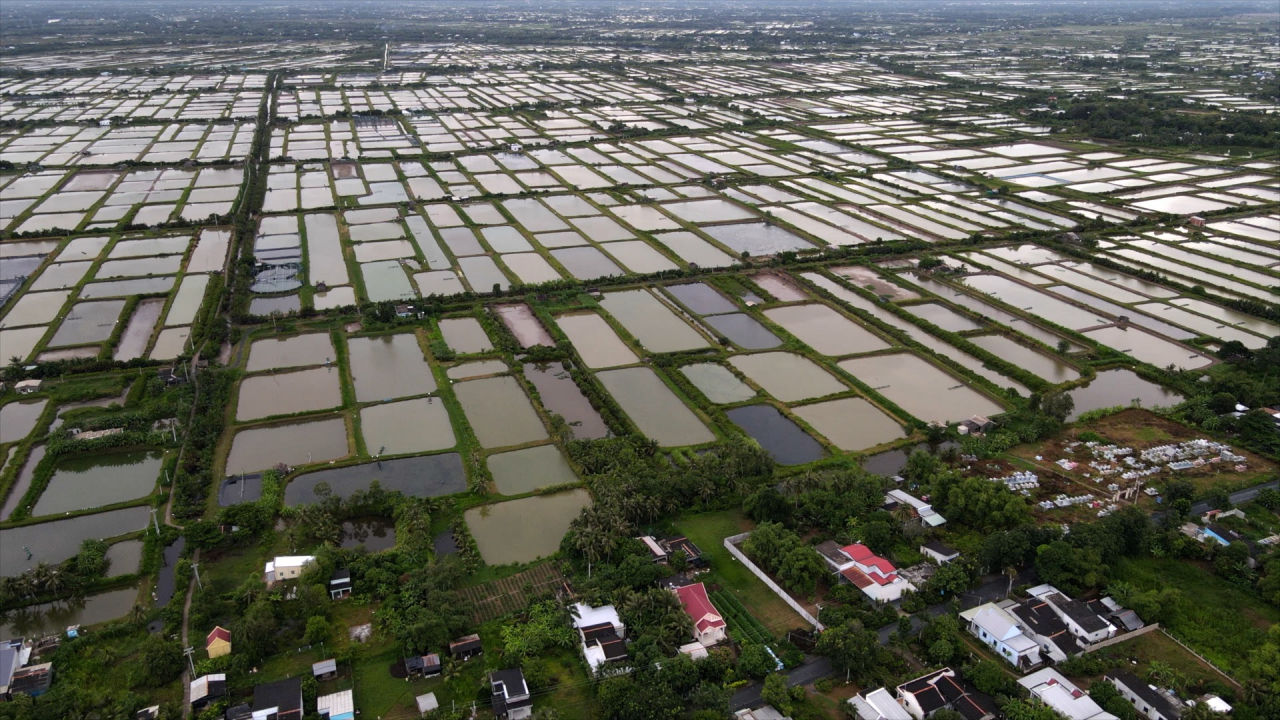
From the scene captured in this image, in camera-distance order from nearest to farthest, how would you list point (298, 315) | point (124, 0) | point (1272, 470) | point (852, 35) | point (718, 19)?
1. point (1272, 470)
2. point (298, 315)
3. point (852, 35)
4. point (718, 19)
5. point (124, 0)

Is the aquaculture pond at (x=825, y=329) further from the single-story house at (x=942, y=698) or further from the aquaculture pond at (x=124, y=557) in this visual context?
the aquaculture pond at (x=124, y=557)

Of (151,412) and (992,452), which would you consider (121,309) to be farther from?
(992,452)

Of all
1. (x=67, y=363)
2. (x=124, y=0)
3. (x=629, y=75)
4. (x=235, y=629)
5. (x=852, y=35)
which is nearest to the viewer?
(x=235, y=629)

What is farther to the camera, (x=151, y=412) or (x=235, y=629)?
(x=151, y=412)

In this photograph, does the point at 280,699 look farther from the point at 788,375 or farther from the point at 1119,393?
the point at 1119,393

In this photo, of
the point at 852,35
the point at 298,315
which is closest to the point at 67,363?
the point at 298,315

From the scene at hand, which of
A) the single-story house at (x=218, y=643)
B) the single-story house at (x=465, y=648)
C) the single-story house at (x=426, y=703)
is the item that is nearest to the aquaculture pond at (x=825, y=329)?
the single-story house at (x=465, y=648)
